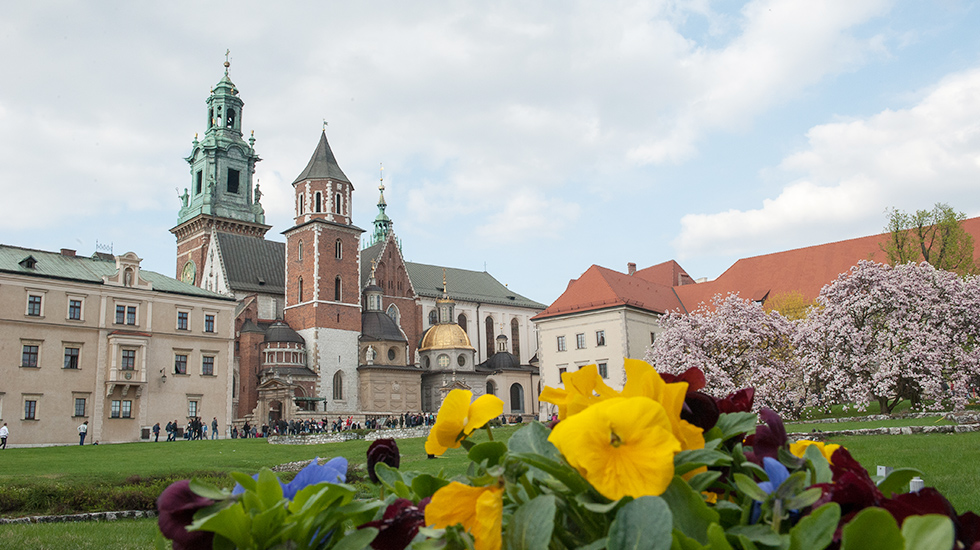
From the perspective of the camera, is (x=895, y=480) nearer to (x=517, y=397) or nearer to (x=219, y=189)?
(x=517, y=397)

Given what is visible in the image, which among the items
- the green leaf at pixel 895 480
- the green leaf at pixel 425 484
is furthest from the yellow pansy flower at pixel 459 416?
the green leaf at pixel 895 480

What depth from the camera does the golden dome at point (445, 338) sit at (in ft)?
227

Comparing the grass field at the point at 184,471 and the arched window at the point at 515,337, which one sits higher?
the arched window at the point at 515,337

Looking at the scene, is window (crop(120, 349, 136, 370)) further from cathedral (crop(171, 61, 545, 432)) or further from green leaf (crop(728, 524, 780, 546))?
green leaf (crop(728, 524, 780, 546))

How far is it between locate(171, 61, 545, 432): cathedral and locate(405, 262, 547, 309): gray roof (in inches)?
9.4

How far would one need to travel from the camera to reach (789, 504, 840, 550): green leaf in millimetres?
1244

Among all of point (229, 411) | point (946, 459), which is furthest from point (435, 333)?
point (946, 459)

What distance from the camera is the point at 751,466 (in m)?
1.63

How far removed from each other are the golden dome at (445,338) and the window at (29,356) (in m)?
33.8

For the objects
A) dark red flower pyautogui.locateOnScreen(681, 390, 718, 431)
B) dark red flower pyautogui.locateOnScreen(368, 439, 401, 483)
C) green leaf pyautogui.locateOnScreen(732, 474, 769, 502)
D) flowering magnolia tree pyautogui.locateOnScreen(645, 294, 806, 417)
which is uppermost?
flowering magnolia tree pyautogui.locateOnScreen(645, 294, 806, 417)

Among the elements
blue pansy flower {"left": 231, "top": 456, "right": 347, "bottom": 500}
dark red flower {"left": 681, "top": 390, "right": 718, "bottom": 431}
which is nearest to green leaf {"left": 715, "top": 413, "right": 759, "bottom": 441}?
dark red flower {"left": 681, "top": 390, "right": 718, "bottom": 431}

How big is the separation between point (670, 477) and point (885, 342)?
3472cm

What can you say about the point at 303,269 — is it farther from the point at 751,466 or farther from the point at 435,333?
the point at 751,466

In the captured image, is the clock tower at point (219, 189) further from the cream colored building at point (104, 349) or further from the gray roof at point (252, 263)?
the cream colored building at point (104, 349)
